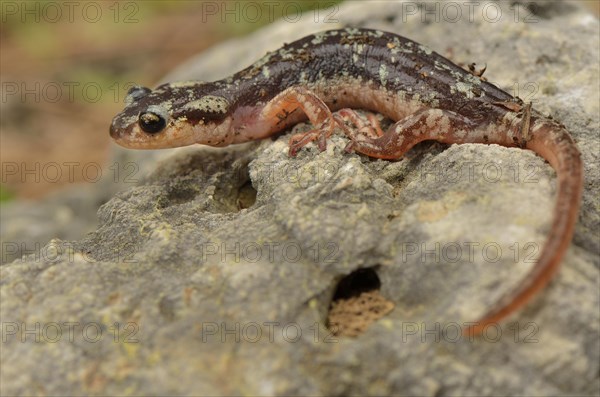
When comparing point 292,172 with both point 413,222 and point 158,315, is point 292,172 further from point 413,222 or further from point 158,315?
point 158,315

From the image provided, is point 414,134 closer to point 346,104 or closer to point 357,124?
point 357,124

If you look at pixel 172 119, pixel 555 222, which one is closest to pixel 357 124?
pixel 172 119

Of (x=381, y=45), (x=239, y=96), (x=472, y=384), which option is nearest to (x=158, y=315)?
(x=472, y=384)

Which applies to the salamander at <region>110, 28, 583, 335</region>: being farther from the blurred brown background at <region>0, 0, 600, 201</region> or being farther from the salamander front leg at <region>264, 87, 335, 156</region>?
the blurred brown background at <region>0, 0, 600, 201</region>

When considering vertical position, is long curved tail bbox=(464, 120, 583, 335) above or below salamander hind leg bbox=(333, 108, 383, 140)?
below

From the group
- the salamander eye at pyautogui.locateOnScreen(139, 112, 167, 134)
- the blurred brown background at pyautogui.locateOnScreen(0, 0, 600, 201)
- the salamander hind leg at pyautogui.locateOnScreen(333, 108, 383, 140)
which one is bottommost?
the salamander hind leg at pyautogui.locateOnScreen(333, 108, 383, 140)

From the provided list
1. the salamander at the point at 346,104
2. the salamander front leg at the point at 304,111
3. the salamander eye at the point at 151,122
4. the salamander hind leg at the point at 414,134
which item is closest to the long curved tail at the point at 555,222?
the salamander at the point at 346,104

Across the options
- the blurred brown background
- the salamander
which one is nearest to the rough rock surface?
the salamander
